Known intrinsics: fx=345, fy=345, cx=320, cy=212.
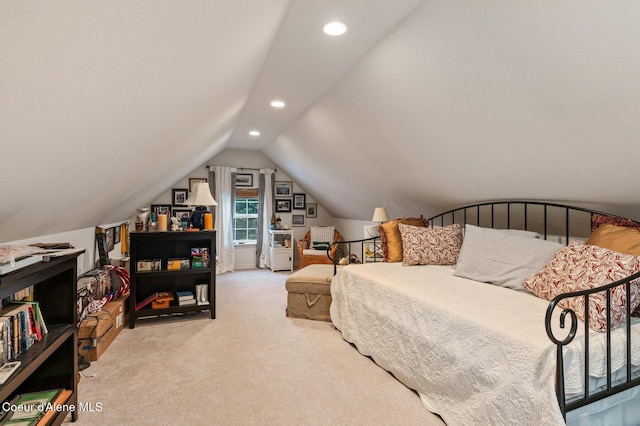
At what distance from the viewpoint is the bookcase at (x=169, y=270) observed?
3.43 meters

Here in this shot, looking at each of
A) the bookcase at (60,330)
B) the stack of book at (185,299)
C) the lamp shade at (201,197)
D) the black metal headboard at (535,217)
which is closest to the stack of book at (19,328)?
the bookcase at (60,330)

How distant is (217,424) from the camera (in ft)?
6.14

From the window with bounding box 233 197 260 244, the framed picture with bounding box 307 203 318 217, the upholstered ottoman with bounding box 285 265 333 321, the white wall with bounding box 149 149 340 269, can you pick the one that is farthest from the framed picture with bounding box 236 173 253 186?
the upholstered ottoman with bounding box 285 265 333 321

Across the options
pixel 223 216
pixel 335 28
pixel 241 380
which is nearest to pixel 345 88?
pixel 335 28

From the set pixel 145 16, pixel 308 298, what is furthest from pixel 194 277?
pixel 145 16

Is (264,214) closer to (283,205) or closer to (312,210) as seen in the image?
(283,205)

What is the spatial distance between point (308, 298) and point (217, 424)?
1792 millimetres

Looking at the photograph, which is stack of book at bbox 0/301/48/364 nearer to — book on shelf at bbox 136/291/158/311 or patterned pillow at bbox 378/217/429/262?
book on shelf at bbox 136/291/158/311

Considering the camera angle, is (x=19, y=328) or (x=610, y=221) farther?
(x=610, y=221)

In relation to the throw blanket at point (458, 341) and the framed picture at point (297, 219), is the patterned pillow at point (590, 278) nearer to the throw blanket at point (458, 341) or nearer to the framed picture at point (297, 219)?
the throw blanket at point (458, 341)

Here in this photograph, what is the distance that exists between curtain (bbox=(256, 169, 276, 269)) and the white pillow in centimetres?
431

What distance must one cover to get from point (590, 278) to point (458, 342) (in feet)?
2.42

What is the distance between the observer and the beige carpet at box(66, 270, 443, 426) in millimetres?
1947

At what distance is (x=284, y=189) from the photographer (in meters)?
6.82
